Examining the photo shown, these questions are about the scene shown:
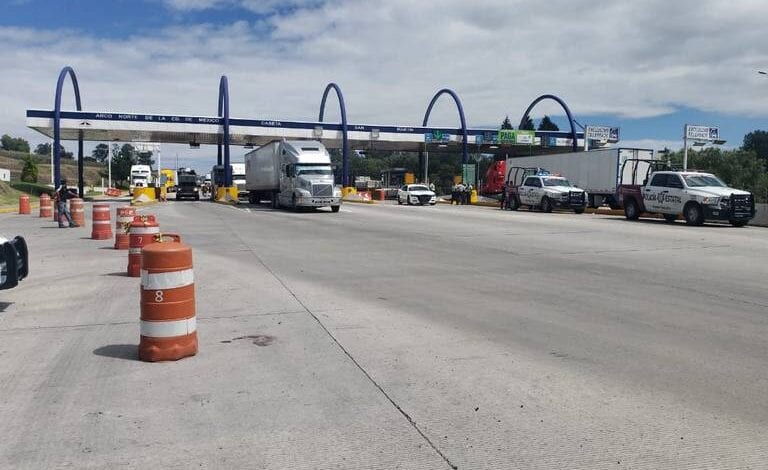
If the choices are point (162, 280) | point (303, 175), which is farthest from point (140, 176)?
point (162, 280)

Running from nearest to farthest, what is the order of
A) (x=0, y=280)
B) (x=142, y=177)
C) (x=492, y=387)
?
(x=492, y=387) → (x=0, y=280) → (x=142, y=177)

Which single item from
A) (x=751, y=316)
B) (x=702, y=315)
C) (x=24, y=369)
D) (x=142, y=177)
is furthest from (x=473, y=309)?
(x=142, y=177)

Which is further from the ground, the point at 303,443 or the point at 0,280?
the point at 0,280

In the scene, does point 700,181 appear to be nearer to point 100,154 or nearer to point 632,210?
point 632,210

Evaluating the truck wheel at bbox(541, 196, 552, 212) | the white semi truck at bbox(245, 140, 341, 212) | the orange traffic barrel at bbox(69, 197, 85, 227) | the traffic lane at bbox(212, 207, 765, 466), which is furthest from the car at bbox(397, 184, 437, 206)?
the traffic lane at bbox(212, 207, 765, 466)

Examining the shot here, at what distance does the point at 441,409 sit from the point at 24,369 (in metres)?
3.73

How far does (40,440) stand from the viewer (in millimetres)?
4105

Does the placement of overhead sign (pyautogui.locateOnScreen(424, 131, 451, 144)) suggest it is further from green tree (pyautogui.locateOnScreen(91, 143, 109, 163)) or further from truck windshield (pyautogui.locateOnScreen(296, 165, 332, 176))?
green tree (pyautogui.locateOnScreen(91, 143, 109, 163))

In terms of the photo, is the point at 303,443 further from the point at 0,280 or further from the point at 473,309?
the point at 0,280

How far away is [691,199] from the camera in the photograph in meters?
23.9

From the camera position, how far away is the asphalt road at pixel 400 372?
→ 402 centimetres

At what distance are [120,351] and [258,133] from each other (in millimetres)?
51581

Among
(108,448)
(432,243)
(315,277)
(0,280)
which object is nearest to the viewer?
(108,448)

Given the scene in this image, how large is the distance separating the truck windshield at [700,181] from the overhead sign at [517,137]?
37.4 metres
